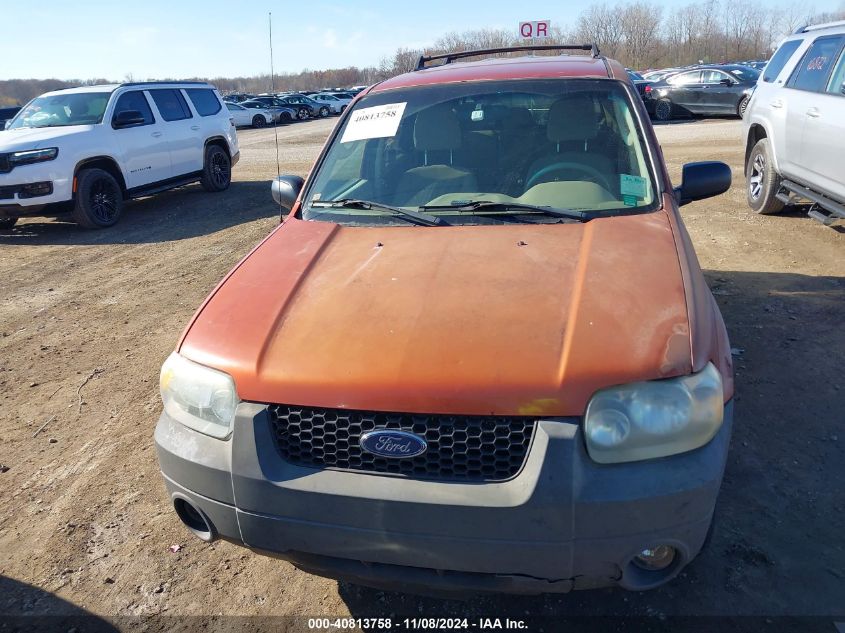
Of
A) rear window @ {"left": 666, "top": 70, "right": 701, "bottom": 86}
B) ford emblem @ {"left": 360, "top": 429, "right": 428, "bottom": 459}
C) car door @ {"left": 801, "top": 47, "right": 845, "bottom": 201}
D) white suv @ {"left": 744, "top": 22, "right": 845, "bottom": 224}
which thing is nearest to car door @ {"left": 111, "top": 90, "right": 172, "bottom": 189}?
white suv @ {"left": 744, "top": 22, "right": 845, "bottom": 224}

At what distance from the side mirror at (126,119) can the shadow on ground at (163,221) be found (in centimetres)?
146

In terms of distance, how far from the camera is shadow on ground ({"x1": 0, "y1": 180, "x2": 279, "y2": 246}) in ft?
30.2

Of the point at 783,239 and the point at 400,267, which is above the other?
the point at 400,267

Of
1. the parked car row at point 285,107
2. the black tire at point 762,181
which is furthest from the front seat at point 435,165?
the parked car row at point 285,107

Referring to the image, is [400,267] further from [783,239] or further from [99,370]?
[783,239]

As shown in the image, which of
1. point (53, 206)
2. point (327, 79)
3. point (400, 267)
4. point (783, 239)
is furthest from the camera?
point (327, 79)

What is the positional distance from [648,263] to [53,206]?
912 cm

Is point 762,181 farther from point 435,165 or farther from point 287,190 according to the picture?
point 287,190

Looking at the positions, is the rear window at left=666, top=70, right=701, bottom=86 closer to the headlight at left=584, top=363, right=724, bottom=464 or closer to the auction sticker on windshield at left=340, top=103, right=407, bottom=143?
the auction sticker on windshield at left=340, top=103, right=407, bottom=143

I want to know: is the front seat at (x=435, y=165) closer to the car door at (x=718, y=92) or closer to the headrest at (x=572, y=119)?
the headrest at (x=572, y=119)

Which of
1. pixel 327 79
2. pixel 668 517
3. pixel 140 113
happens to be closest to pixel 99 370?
pixel 668 517

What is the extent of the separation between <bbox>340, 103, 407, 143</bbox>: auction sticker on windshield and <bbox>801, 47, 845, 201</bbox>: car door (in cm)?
450

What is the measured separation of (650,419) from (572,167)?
1695 millimetres

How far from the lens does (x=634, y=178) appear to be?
3121 millimetres
